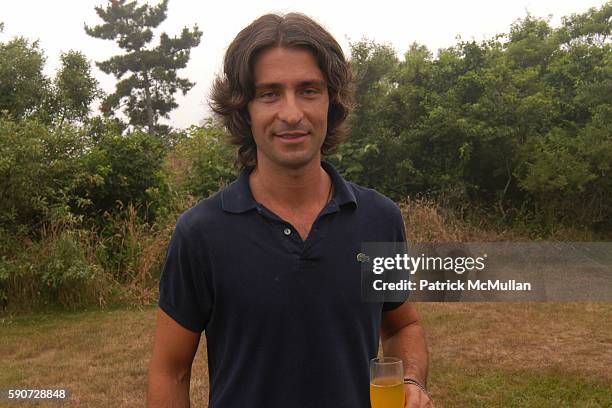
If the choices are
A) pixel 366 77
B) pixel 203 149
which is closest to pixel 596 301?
pixel 366 77

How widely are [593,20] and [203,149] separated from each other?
35.7 ft

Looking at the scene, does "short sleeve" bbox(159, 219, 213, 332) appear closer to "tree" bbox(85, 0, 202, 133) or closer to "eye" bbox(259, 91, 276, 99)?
"eye" bbox(259, 91, 276, 99)

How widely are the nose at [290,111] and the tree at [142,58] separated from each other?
28.9 metres

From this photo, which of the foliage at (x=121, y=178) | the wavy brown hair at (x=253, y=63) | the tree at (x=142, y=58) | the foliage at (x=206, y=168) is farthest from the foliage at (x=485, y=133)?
the tree at (x=142, y=58)

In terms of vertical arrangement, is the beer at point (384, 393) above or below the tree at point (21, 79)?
below

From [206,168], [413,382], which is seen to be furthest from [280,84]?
[206,168]

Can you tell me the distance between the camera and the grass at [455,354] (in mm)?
5605

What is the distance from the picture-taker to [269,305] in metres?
1.63

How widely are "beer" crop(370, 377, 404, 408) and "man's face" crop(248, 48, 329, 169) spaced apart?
636 mm

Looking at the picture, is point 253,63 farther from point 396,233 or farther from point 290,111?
point 396,233

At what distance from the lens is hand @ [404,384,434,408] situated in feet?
5.93

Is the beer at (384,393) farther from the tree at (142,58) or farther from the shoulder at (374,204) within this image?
the tree at (142,58)

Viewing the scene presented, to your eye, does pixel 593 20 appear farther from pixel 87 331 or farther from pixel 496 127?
pixel 87 331

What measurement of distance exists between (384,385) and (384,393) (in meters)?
0.02
